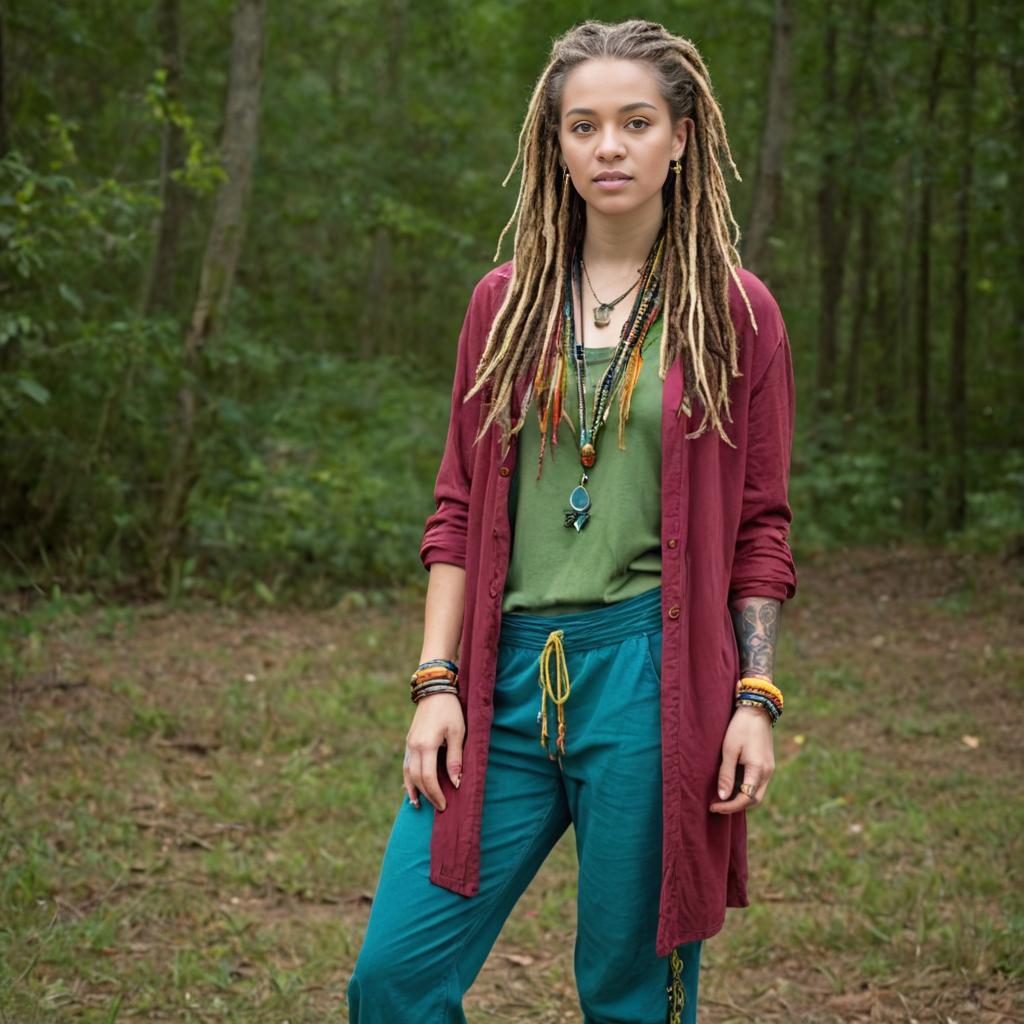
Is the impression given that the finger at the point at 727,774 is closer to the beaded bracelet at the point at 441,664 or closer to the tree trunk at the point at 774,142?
the beaded bracelet at the point at 441,664

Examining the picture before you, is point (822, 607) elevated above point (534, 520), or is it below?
below

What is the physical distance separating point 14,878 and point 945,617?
6995mm

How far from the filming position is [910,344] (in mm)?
20547

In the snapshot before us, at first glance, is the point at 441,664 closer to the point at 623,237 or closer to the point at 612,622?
the point at 612,622

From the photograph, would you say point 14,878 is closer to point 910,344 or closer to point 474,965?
point 474,965

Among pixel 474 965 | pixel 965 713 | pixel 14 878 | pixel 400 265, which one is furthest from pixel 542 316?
pixel 400 265

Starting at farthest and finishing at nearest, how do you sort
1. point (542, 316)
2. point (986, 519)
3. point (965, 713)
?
point (986, 519), point (965, 713), point (542, 316)

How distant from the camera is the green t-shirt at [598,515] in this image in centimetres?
228

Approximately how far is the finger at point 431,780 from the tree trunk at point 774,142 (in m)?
8.74

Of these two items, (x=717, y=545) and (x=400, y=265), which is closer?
(x=717, y=545)

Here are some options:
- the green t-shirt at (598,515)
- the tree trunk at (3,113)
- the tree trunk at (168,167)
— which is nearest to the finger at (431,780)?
the green t-shirt at (598,515)

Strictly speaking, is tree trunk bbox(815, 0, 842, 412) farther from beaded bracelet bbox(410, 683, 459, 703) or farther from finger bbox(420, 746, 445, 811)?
finger bbox(420, 746, 445, 811)

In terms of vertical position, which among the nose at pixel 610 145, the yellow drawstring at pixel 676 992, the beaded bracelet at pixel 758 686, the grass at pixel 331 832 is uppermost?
the nose at pixel 610 145

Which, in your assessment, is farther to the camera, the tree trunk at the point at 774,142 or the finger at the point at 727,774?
the tree trunk at the point at 774,142
